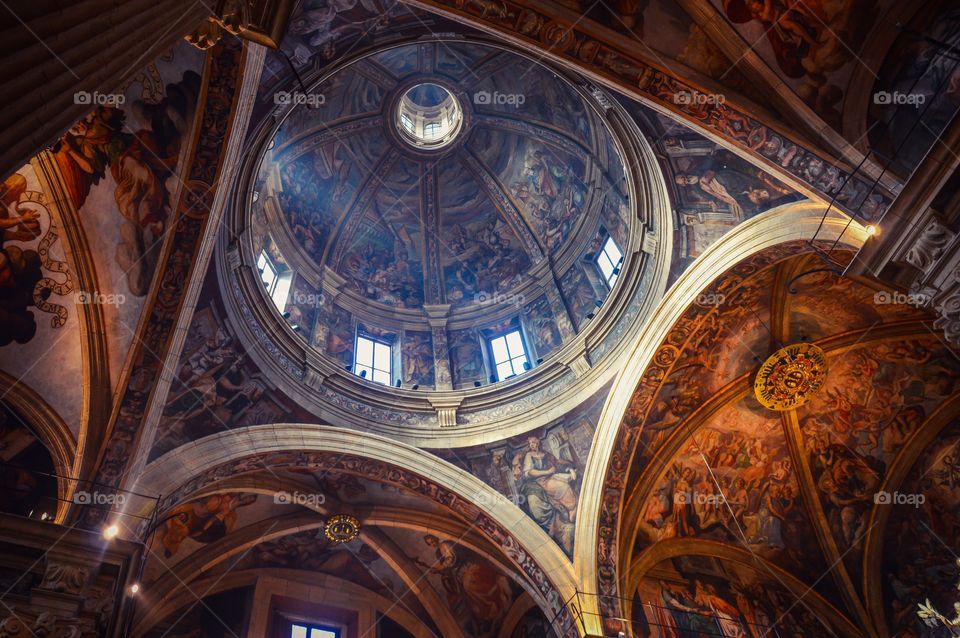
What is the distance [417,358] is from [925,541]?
11366 millimetres

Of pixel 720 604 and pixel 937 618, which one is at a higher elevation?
pixel 720 604

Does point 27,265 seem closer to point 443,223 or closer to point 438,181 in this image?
point 443,223

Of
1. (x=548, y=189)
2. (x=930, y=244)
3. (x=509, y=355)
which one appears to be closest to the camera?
(x=930, y=244)

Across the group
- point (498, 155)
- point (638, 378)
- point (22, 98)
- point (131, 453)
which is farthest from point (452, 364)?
point (22, 98)

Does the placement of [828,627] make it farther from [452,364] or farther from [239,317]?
[239,317]

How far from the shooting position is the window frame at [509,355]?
16234 mm

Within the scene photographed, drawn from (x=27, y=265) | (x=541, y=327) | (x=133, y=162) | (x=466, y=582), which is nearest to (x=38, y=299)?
(x=27, y=265)

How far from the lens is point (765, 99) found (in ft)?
29.6

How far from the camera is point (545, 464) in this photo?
1366 centimetres

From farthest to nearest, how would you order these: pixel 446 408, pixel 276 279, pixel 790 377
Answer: pixel 276 279 < pixel 446 408 < pixel 790 377

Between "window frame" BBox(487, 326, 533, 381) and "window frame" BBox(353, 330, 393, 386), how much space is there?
247cm

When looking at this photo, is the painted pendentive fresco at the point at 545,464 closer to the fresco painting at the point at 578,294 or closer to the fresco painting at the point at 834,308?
the fresco painting at the point at 578,294

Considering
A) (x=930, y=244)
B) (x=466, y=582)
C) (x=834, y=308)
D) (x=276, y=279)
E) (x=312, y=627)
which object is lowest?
(x=312, y=627)

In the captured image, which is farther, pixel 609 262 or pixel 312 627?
pixel 609 262
